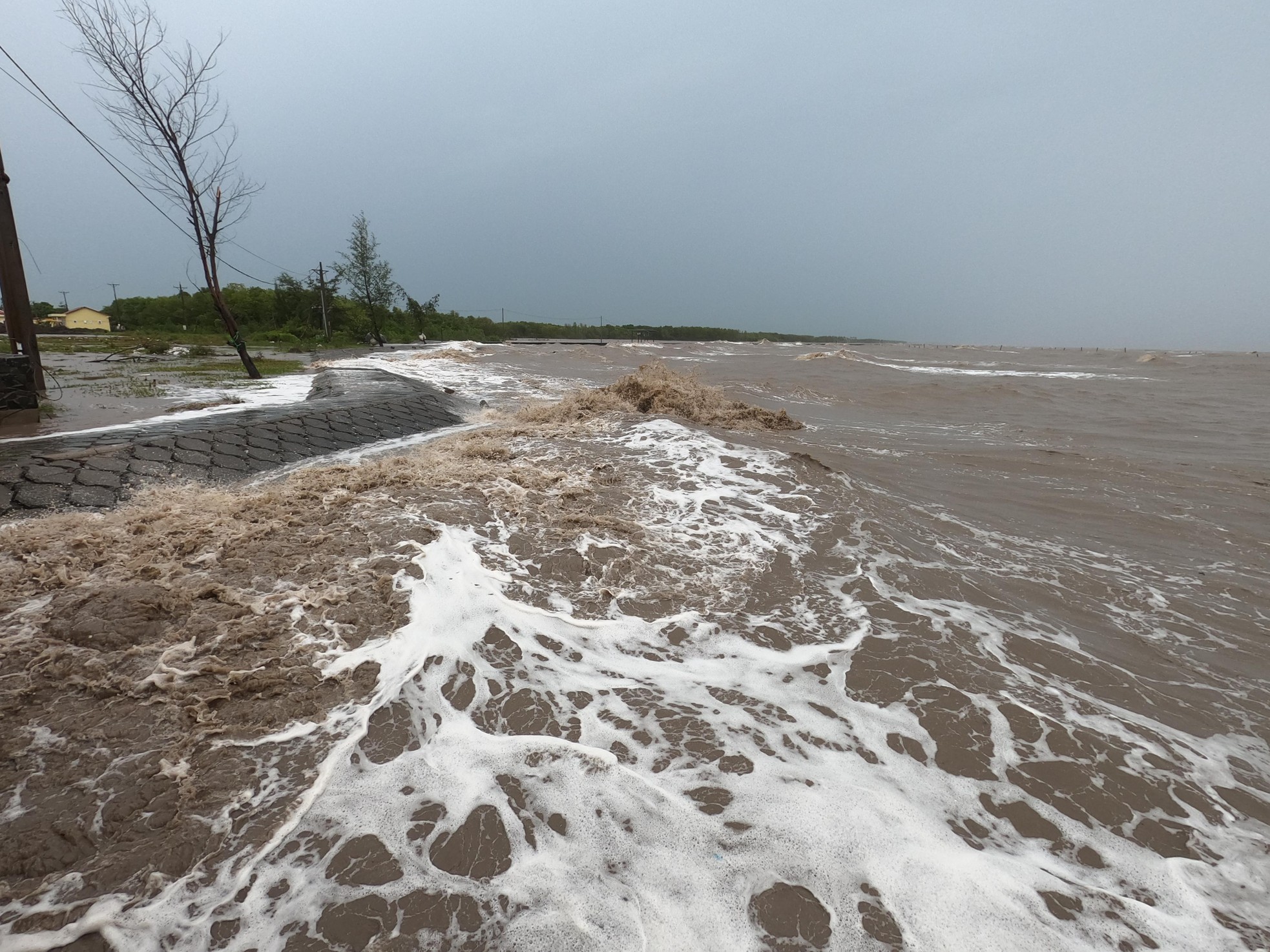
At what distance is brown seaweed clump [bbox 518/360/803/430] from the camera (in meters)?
8.77

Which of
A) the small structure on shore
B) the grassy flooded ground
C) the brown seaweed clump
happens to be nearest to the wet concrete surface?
the grassy flooded ground

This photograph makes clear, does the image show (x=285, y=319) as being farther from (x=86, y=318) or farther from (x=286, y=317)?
(x=86, y=318)

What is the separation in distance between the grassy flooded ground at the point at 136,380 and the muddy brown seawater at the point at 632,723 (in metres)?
4.39

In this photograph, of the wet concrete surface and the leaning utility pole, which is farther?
the leaning utility pole

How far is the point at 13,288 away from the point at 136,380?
10.1 ft

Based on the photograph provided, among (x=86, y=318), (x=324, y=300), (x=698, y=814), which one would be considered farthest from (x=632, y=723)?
(x=86, y=318)

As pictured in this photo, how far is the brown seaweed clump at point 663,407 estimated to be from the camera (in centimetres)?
877

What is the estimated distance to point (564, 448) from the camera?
22.4ft

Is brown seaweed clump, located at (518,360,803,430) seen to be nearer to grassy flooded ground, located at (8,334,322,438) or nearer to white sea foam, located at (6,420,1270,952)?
grassy flooded ground, located at (8,334,322,438)

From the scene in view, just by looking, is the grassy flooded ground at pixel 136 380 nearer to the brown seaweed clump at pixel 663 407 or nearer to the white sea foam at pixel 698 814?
the brown seaweed clump at pixel 663 407

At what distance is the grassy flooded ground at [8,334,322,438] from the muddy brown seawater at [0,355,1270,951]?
14.4 feet

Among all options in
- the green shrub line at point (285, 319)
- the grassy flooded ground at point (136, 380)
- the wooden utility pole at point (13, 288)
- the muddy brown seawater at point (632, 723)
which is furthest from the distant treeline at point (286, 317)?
the muddy brown seawater at point (632, 723)

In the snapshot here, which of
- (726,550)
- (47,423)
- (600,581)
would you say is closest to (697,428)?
(726,550)

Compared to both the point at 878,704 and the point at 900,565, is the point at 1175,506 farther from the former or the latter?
the point at 878,704
